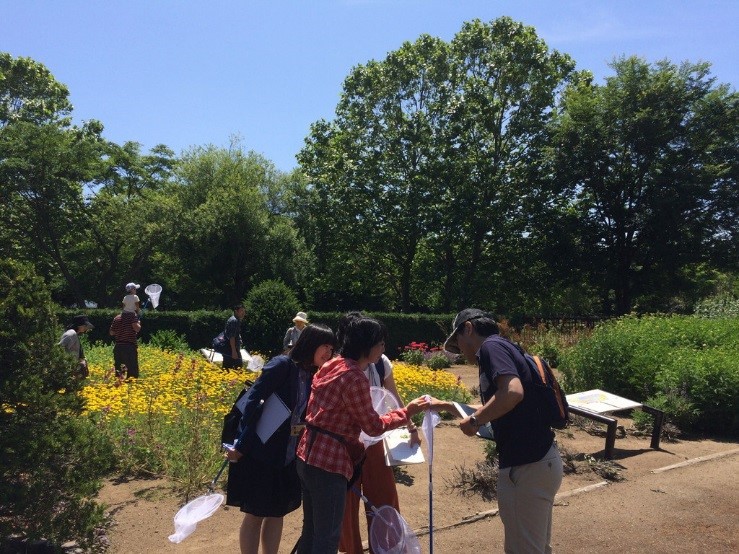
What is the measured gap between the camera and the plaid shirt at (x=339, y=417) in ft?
11.5

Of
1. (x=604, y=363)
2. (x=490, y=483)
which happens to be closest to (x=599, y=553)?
(x=490, y=483)

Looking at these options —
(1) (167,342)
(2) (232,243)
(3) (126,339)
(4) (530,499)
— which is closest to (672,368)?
(4) (530,499)

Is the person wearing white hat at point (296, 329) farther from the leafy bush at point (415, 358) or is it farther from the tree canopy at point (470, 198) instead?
the tree canopy at point (470, 198)

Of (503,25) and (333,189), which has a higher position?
(503,25)

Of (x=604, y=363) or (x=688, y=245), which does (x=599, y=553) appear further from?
(x=688, y=245)

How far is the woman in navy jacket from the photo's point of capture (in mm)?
3875

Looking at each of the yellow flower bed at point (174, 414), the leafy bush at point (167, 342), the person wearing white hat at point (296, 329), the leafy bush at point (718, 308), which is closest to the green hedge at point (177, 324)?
the leafy bush at point (167, 342)

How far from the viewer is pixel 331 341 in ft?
13.0

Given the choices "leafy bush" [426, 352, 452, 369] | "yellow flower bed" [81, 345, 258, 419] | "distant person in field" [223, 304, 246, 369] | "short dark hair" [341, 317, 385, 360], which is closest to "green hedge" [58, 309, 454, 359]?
"leafy bush" [426, 352, 452, 369]

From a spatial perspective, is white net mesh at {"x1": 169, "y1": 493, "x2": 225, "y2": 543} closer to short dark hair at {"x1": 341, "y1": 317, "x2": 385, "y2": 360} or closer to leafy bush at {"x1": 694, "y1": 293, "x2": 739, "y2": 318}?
short dark hair at {"x1": 341, "y1": 317, "x2": 385, "y2": 360}

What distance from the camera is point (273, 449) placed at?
3.88 meters

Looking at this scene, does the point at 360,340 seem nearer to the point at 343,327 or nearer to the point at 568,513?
A: the point at 343,327

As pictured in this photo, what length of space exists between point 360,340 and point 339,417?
0.41 meters

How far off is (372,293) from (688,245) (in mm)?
14763
